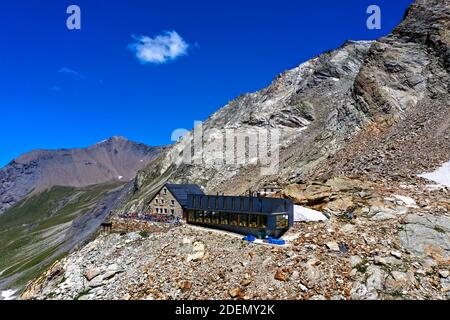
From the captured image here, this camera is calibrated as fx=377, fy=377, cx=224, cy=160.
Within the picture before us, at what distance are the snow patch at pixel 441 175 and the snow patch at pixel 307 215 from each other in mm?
13002

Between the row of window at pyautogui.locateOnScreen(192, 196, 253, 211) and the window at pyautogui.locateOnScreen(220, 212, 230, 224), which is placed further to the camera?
the window at pyautogui.locateOnScreen(220, 212, 230, 224)

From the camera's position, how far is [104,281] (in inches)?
1198

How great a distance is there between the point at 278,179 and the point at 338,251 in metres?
30.5

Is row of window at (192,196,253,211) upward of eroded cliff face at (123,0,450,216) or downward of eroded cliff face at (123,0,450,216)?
downward

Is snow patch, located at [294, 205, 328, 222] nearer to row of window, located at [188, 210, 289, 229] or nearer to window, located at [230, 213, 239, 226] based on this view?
row of window, located at [188, 210, 289, 229]

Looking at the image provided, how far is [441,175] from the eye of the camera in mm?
38031

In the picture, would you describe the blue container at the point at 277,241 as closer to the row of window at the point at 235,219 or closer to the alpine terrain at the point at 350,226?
the alpine terrain at the point at 350,226

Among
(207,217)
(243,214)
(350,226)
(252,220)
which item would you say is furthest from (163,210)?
(350,226)

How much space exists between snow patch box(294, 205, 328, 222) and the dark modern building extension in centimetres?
84

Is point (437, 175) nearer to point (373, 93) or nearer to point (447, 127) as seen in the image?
point (447, 127)

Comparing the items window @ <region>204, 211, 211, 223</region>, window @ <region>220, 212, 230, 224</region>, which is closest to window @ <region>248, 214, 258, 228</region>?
window @ <region>220, 212, 230, 224</region>

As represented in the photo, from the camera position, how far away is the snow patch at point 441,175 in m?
36.8

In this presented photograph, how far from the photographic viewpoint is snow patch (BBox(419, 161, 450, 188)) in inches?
1449
